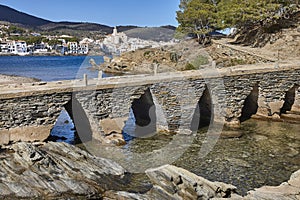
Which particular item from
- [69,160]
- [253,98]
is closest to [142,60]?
[253,98]

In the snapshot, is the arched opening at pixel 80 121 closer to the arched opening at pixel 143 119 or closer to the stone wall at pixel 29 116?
the stone wall at pixel 29 116

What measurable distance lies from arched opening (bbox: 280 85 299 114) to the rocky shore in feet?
41.0

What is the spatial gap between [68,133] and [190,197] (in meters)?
11.3

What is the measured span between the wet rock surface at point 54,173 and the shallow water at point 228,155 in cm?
188

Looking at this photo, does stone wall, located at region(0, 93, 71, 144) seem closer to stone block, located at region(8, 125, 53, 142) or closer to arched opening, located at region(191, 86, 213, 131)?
stone block, located at region(8, 125, 53, 142)

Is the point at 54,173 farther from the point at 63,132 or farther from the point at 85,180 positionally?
the point at 63,132

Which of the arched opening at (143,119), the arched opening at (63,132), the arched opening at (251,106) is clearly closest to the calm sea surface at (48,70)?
the arched opening at (63,132)

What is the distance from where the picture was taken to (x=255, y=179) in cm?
1389

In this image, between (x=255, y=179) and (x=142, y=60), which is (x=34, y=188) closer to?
(x=255, y=179)

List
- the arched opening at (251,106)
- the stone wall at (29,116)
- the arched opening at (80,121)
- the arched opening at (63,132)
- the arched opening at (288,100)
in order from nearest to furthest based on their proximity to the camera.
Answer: the stone wall at (29,116) → the arched opening at (80,121) → the arched opening at (63,132) → the arched opening at (251,106) → the arched opening at (288,100)

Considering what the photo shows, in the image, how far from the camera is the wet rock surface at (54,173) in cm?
1188

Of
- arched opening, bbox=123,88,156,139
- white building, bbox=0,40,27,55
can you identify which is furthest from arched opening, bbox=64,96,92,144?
white building, bbox=0,40,27,55

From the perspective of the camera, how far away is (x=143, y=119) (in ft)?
74.1

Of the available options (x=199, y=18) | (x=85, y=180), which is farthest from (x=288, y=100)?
(x=199, y=18)
